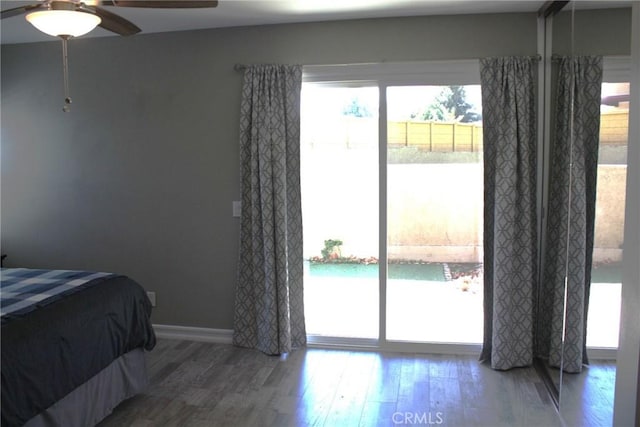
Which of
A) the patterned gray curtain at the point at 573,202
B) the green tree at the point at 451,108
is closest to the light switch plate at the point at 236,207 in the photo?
the green tree at the point at 451,108

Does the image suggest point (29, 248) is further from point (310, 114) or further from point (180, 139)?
point (310, 114)

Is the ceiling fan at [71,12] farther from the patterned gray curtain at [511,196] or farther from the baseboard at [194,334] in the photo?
the baseboard at [194,334]

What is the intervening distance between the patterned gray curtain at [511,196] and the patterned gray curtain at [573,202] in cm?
16

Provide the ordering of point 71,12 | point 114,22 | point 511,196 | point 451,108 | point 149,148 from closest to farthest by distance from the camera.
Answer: point 71,12
point 114,22
point 511,196
point 451,108
point 149,148

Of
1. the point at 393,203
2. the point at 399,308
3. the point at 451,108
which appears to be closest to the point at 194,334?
the point at 399,308

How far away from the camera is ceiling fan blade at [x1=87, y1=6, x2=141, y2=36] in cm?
219

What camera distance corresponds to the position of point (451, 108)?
11.7 ft

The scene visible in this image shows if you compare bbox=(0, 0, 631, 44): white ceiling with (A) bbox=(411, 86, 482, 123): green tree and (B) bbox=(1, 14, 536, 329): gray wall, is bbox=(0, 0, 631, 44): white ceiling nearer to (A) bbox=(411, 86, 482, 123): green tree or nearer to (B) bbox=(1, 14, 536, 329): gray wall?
(B) bbox=(1, 14, 536, 329): gray wall

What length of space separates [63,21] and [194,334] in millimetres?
2719

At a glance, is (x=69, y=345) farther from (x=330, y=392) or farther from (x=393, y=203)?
(x=393, y=203)

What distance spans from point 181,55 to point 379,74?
5.09 ft

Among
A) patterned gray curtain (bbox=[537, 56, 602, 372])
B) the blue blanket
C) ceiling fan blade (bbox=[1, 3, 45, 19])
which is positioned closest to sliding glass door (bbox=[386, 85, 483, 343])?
patterned gray curtain (bbox=[537, 56, 602, 372])

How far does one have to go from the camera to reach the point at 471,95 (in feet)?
11.6

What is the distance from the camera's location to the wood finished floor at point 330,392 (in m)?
2.83
